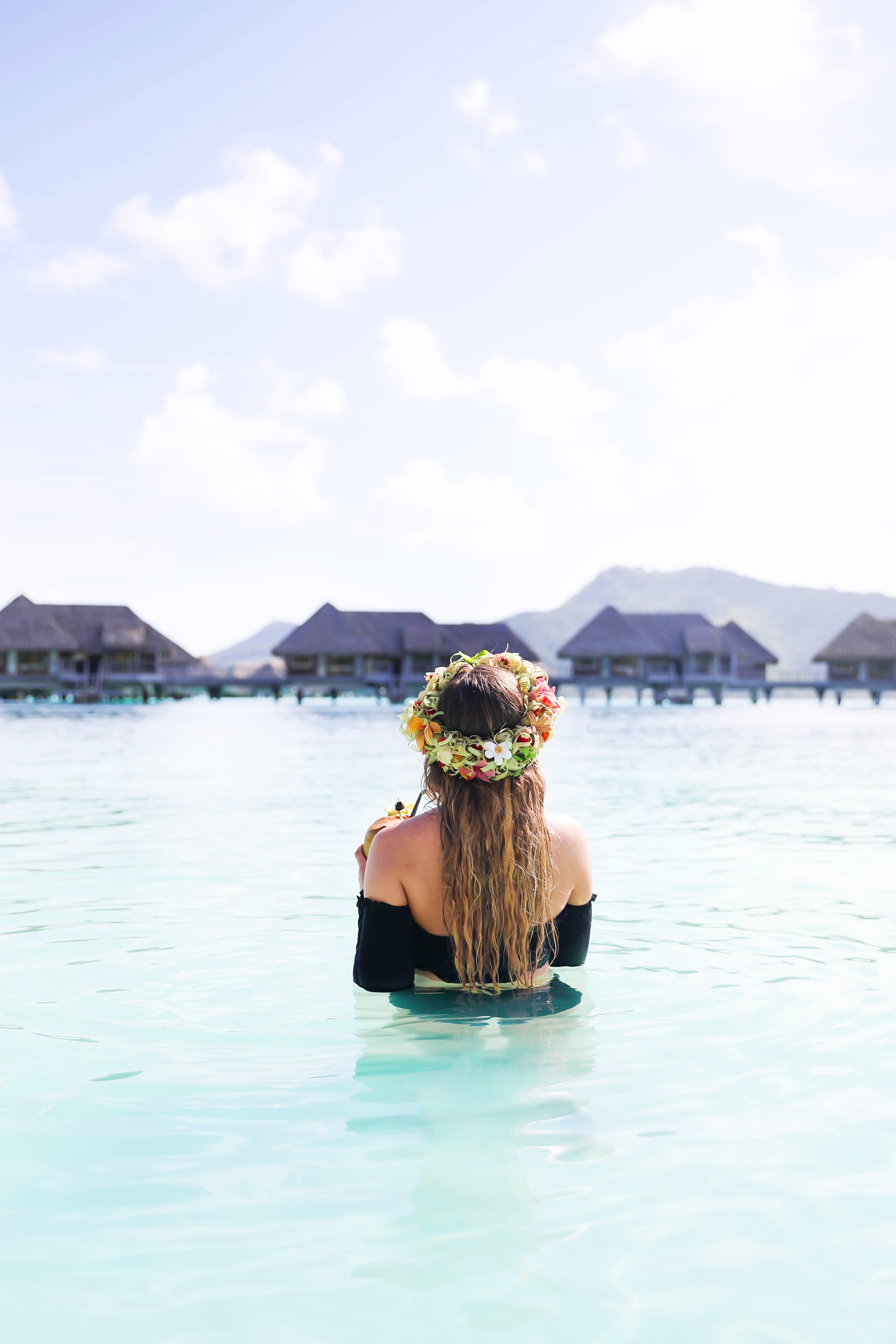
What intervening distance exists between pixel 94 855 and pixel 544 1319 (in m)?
7.06

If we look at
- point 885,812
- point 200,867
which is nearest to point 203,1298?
point 200,867

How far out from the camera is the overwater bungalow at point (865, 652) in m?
59.3

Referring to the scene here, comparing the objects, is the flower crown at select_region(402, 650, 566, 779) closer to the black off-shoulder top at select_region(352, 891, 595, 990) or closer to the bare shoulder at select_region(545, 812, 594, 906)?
the bare shoulder at select_region(545, 812, 594, 906)

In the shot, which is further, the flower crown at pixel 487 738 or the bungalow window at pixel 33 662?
the bungalow window at pixel 33 662

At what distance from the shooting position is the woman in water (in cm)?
321

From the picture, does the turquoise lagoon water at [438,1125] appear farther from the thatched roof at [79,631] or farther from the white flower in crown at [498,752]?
the thatched roof at [79,631]

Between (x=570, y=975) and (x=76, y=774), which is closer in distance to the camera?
(x=570, y=975)

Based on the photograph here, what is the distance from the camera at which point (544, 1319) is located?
2.26 metres

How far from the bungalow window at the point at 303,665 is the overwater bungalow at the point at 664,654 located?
45.5ft

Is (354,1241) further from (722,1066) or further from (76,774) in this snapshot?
→ (76,774)

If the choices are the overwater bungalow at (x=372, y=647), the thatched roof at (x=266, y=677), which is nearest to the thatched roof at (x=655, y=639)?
the overwater bungalow at (x=372, y=647)

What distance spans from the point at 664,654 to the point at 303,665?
65.9 feet

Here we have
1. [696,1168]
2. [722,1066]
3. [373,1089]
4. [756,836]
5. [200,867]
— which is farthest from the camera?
[756,836]

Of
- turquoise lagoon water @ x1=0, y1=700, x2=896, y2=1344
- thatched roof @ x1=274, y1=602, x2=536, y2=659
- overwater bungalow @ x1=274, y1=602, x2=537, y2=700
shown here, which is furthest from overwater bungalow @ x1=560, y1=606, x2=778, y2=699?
turquoise lagoon water @ x1=0, y1=700, x2=896, y2=1344
